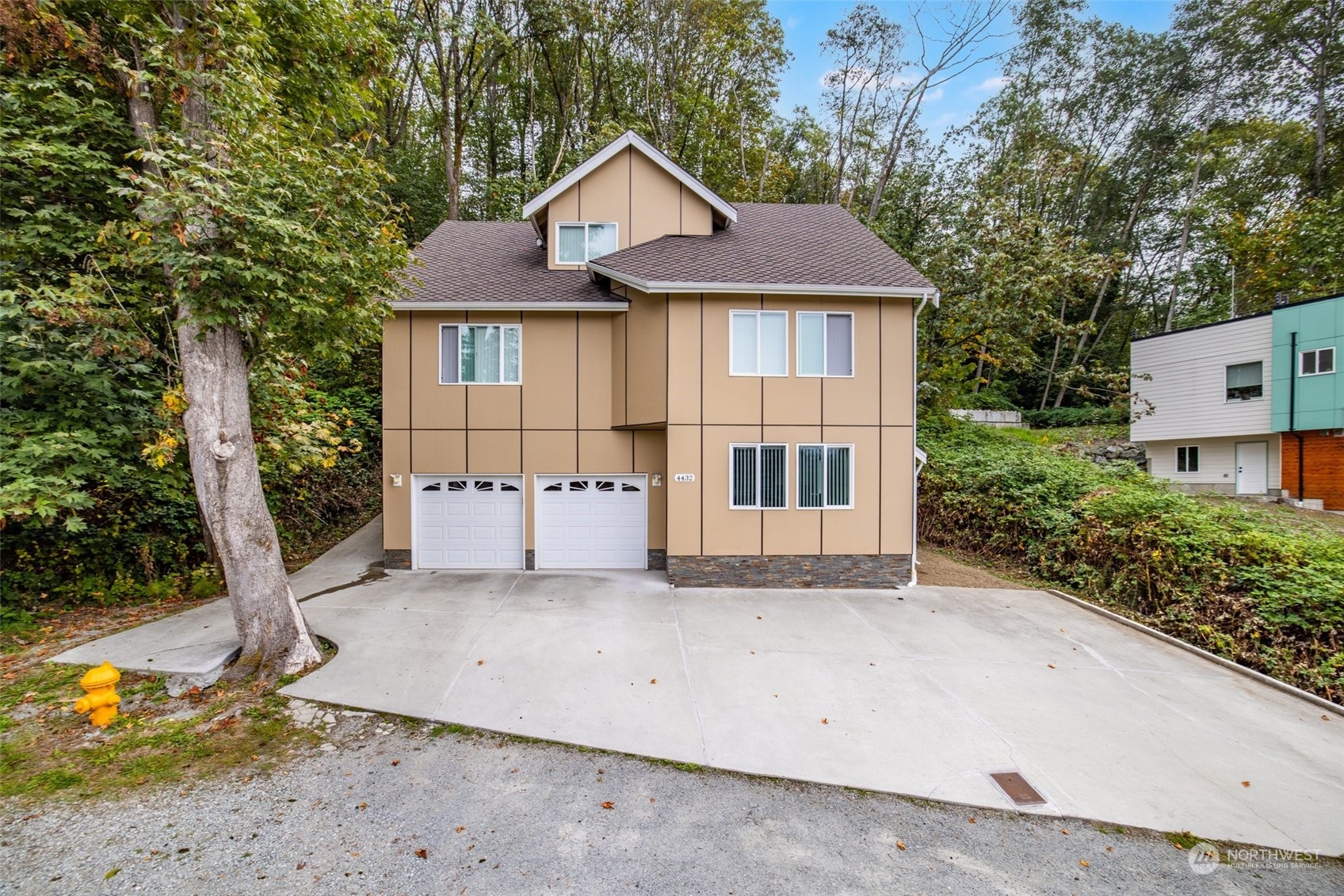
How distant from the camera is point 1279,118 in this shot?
63.8 feet

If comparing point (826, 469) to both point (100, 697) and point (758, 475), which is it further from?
point (100, 697)

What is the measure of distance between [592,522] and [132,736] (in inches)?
254

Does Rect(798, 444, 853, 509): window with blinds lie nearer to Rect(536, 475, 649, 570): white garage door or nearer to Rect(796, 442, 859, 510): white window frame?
Rect(796, 442, 859, 510): white window frame

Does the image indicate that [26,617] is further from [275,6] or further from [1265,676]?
[1265,676]

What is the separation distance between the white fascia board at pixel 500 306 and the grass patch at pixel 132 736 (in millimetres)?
6469

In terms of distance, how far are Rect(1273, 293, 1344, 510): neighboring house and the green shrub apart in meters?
5.78

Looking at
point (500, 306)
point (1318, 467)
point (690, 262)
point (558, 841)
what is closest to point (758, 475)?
point (690, 262)

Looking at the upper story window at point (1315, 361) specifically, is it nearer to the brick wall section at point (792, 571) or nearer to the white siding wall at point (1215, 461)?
the white siding wall at point (1215, 461)

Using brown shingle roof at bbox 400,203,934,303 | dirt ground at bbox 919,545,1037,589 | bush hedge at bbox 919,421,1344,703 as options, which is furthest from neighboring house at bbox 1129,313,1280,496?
brown shingle roof at bbox 400,203,934,303

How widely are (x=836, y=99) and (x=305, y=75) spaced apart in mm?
20798

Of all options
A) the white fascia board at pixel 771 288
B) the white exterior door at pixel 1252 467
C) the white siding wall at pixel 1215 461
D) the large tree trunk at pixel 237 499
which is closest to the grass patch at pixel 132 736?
the large tree trunk at pixel 237 499

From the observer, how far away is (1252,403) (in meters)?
15.2

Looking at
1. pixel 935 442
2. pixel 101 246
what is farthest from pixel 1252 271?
pixel 101 246

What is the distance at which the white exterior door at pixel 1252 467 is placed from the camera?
50.8ft
